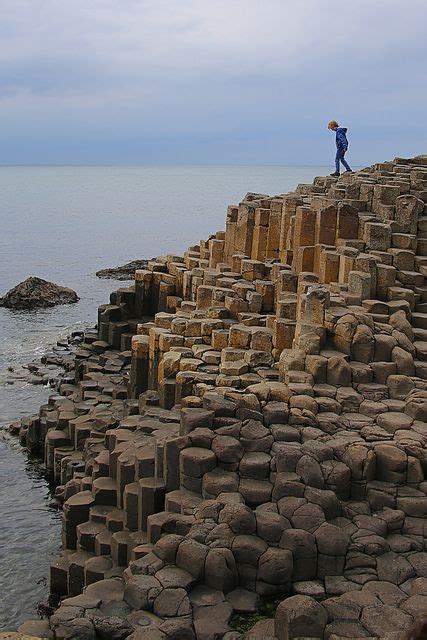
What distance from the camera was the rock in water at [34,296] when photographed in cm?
4486

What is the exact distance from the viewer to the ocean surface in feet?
56.2

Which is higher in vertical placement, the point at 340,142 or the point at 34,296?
the point at 340,142

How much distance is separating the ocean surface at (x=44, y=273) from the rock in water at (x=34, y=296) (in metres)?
0.64

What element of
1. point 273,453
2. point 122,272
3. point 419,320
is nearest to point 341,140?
point 419,320

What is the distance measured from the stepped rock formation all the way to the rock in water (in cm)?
2240

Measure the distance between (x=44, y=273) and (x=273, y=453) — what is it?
54.7 metres

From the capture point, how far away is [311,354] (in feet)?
54.5

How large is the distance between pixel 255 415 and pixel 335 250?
21.5 feet

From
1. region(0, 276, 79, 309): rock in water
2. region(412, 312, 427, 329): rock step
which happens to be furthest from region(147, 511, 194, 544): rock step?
region(0, 276, 79, 309): rock in water

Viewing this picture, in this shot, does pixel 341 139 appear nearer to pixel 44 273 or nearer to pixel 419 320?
pixel 419 320

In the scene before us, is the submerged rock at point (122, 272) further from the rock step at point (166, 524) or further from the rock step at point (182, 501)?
the rock step at point (166, 524)

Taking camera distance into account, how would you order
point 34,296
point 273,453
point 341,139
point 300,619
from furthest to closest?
point 34,296, point 341,139, point 273,453, point 300,619

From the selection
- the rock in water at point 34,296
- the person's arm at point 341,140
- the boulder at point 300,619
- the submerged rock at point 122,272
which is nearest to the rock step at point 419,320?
the boulder at point 300,619

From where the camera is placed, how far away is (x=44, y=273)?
221 feet
